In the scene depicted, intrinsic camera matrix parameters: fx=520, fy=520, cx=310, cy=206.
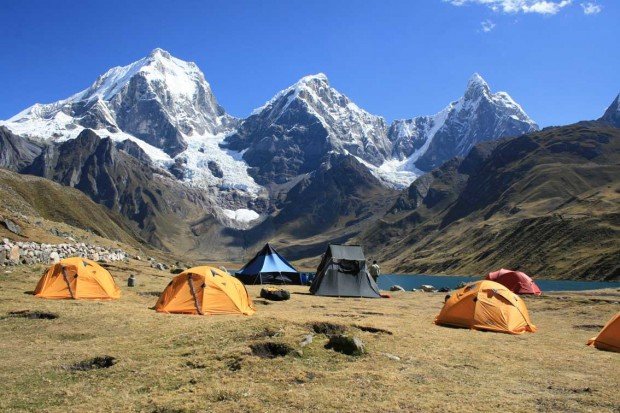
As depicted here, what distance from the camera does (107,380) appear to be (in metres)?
13.5

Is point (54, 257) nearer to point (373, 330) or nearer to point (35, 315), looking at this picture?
point (35, 315)

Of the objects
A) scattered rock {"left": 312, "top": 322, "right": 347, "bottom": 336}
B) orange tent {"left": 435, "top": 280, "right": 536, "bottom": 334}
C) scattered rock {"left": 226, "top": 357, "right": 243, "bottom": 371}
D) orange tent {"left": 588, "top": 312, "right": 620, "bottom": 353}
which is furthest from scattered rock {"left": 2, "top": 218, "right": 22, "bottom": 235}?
orange tent {"left": 588, "top": 312, "right": 620, "bottom": 353}

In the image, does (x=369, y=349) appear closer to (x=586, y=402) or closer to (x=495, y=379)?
(x=495, y=379)

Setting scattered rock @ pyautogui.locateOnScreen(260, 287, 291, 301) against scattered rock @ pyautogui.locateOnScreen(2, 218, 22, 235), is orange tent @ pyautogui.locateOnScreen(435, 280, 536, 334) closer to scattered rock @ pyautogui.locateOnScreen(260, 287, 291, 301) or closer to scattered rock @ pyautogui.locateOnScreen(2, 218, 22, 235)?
scattered rock @ pyautogui.locateOnScreen(260, 287, 291, 301)

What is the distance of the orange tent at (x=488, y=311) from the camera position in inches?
936

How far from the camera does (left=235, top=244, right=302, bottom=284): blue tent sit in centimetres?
5016

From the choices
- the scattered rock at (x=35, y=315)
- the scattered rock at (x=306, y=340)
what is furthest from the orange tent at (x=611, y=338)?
the scattered rock at (x=35, y=315)

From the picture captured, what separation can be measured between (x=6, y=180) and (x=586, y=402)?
168 metres

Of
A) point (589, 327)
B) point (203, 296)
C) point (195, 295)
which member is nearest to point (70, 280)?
point (195, 295)

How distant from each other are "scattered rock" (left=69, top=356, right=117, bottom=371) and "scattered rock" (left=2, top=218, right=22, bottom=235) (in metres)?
32.8

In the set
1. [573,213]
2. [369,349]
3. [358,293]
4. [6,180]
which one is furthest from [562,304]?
[573,213]

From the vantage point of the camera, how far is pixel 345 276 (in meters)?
39.9

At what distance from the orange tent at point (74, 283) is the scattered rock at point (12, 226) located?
52.7 ft

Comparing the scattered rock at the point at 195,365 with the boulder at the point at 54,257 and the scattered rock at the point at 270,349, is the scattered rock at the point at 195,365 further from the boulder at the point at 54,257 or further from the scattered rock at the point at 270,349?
the boulder at the point at 54,257
